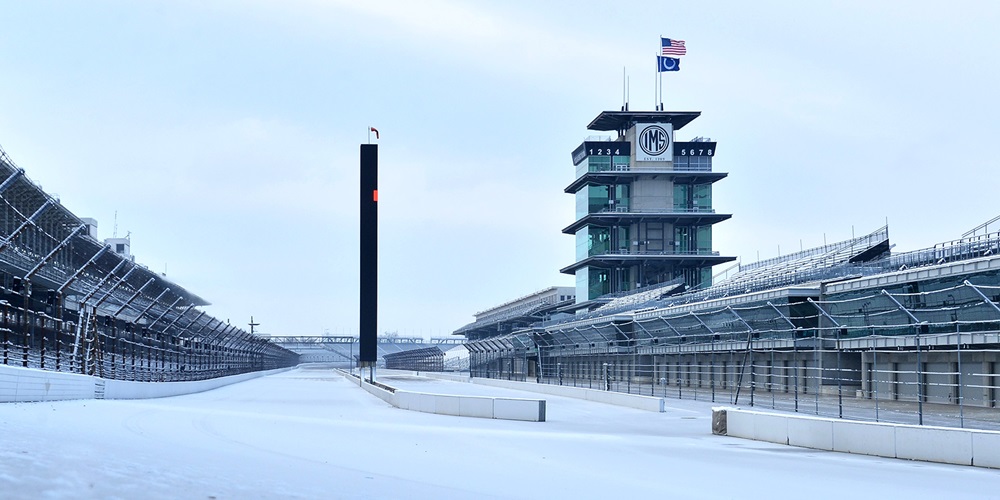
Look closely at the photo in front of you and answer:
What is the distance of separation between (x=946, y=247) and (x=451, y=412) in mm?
17920

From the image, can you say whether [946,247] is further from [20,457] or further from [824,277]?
[20,457]

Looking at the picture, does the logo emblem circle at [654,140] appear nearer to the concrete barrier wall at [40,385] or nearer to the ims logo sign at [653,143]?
the ims logo sign at [653,143]

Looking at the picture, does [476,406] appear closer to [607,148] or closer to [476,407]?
[476,407]

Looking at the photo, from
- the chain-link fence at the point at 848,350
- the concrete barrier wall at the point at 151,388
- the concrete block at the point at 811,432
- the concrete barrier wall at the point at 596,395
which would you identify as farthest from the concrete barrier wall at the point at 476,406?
the concrete block at the point at 811,432

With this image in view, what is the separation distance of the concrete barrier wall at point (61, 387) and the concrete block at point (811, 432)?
15334mm

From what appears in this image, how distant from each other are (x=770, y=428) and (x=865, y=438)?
9.44 ft

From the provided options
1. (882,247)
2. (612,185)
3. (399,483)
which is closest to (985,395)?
(399,483)

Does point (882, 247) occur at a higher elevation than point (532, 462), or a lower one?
higher

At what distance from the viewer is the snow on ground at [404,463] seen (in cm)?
982

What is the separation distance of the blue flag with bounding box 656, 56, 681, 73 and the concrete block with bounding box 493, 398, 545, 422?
65.2m

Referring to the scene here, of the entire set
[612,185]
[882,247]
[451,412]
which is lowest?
[451,412]

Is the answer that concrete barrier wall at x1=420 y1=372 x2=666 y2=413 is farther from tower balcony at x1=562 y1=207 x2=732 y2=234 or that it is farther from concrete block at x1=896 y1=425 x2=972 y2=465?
tower balcony at x1=562 y1=207 x2=732 y2=234

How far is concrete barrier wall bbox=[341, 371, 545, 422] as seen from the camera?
29.4 m

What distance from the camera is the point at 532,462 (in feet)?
53.6
